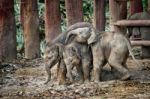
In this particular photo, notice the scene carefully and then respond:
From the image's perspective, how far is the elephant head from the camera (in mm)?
8352

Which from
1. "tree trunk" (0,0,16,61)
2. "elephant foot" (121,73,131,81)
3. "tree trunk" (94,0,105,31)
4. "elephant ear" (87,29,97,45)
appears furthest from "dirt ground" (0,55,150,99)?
"tree trunk" (94,0,105,31)

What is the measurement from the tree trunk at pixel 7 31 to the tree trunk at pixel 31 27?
0.56 m

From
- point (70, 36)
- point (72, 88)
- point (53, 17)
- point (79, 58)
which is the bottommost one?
point (72, 88)

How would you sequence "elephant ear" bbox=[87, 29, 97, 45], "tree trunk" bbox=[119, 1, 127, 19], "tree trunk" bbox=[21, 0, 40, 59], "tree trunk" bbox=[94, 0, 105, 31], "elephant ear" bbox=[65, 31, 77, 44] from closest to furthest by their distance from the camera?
"elephant ear" bbox=[87, 29, 97, 45], "elephant ear" bbox=[65, 31, 77, 44], "tree trunk" bbox=[21, 0, 40, 59], "tree trunk" bbox=[119, 1, 127, 19], "tree trunk" bbox=[94, 0, 105, 31]

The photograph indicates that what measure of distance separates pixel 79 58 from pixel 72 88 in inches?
28.5

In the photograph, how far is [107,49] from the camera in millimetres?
8414

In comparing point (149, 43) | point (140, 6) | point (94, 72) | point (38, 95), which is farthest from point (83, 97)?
point (140, 6)

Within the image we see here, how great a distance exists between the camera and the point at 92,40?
8.29m

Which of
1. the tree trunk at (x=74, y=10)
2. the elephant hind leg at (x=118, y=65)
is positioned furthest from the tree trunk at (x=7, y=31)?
the elephant hind leg at (x=118, y=65)

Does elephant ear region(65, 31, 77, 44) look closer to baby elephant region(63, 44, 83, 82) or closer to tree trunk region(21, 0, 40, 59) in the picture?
baby elephant region(63, 44, 83, 82)

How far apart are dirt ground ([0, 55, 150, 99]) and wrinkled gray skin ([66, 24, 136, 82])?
229 mm

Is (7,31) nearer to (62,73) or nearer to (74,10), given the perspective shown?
(74,10)

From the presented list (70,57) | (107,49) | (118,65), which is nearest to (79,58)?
(70,57)

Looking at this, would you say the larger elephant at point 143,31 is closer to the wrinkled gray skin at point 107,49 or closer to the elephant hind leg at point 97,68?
the wrinkled gray skin at point 107,49
